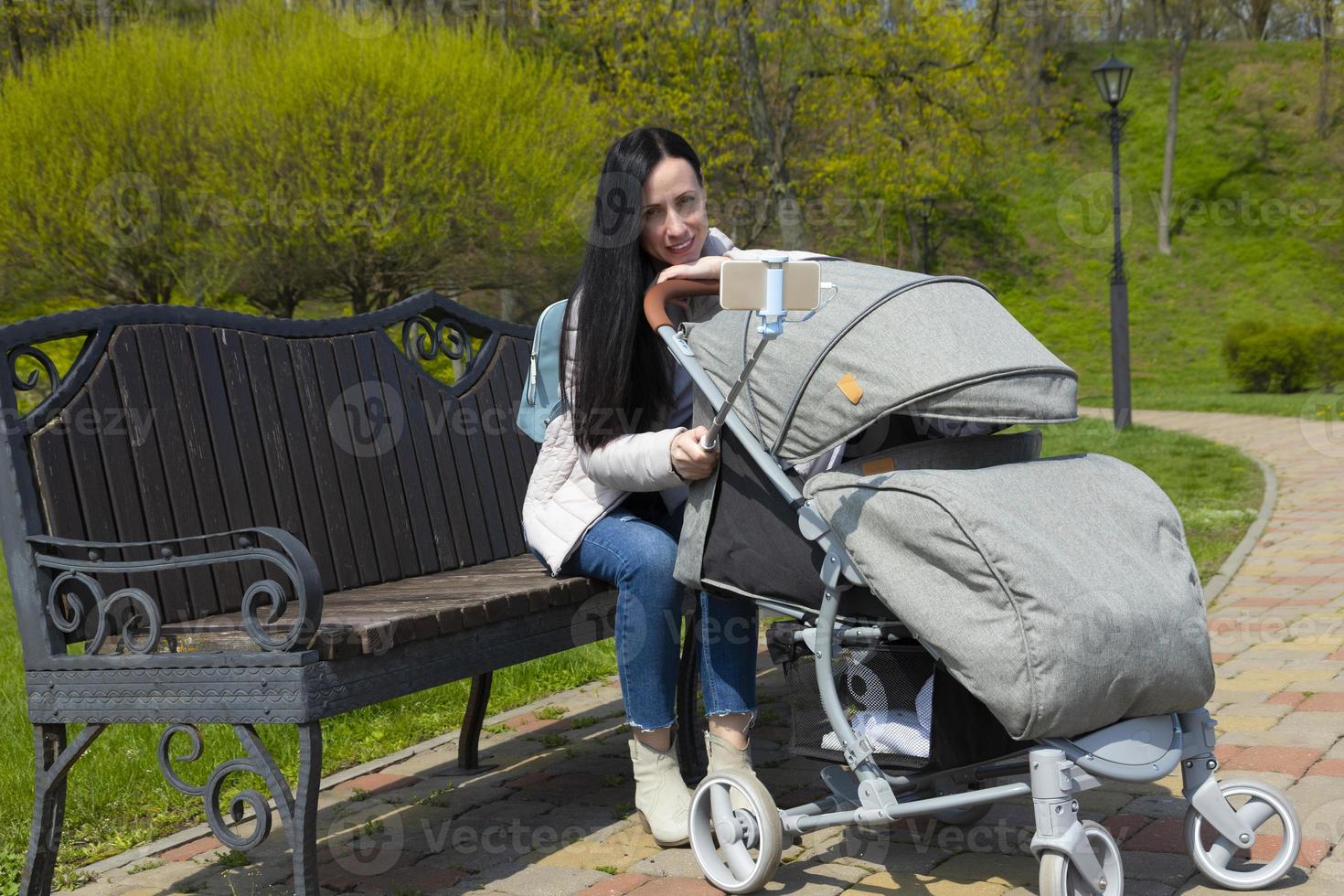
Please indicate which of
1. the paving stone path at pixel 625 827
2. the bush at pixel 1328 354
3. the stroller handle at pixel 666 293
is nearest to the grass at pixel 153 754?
the paving stone path at pixel 625 827

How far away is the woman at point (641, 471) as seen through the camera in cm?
337

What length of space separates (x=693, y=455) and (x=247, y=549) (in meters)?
0.93

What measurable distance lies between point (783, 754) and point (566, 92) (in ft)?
53.7

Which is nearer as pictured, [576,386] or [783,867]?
[783,867]

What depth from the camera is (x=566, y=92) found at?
19.5 meters

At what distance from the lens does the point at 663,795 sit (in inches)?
135

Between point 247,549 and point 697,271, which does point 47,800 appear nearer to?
point 247,549

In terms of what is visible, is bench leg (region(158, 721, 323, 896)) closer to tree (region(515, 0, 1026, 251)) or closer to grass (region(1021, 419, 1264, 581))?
grass (region(1021, 419, 1264, 581))

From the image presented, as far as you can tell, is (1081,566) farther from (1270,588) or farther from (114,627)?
(1270,588)

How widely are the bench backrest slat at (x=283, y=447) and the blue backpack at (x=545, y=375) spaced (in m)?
0.57

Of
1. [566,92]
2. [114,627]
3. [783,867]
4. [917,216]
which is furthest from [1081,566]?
[917,216]
